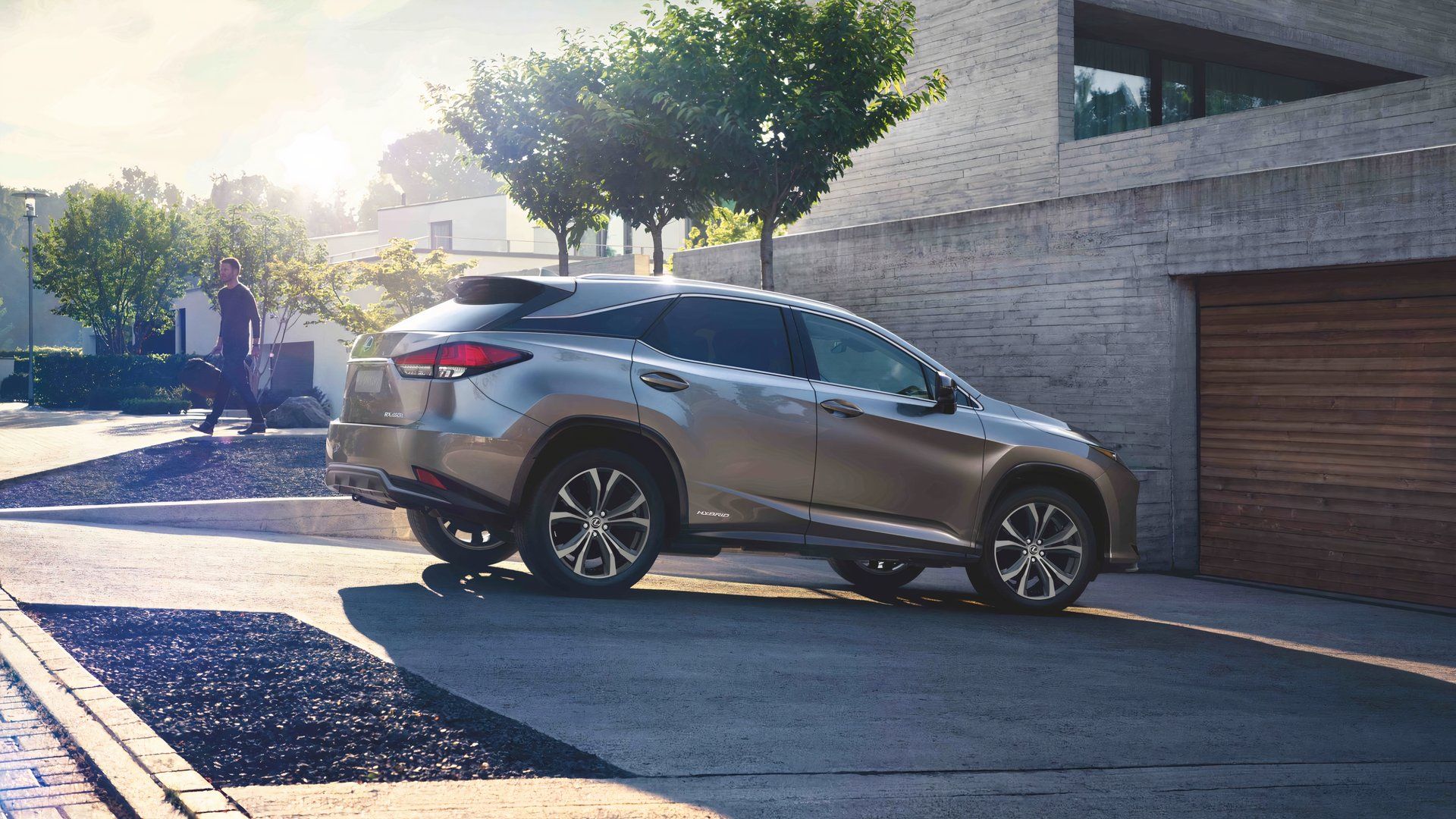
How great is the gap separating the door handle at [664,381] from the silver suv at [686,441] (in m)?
0.02

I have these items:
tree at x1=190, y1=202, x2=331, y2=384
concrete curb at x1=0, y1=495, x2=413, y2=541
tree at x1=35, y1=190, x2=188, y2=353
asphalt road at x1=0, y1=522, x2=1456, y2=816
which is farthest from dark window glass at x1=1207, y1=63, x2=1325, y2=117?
tree at x1=35, y1=190, x2=188, y2=353

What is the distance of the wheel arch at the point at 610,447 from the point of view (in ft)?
21.4

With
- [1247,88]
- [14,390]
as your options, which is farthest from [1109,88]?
[14,390]

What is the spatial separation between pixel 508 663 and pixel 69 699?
162 centimetres

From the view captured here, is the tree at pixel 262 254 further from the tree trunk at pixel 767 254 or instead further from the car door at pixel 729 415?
the car door at pixel 729 415

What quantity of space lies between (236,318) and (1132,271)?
967 centimetres

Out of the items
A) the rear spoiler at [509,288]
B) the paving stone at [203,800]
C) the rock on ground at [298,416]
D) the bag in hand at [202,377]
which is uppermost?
the rear spoiler at [509,288]

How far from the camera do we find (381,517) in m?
10.7

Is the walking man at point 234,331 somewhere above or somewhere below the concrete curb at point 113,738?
above

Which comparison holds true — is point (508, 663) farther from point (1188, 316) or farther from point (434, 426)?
point (1188, 316)

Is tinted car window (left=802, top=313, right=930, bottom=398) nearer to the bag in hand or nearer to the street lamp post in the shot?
the bag in hand

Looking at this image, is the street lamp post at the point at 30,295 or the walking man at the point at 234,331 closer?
the walking man at the point at 234,331

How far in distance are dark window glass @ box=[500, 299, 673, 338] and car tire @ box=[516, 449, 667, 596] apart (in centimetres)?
67

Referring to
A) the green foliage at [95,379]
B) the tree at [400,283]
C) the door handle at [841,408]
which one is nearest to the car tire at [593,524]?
the door handle at [841,408]
